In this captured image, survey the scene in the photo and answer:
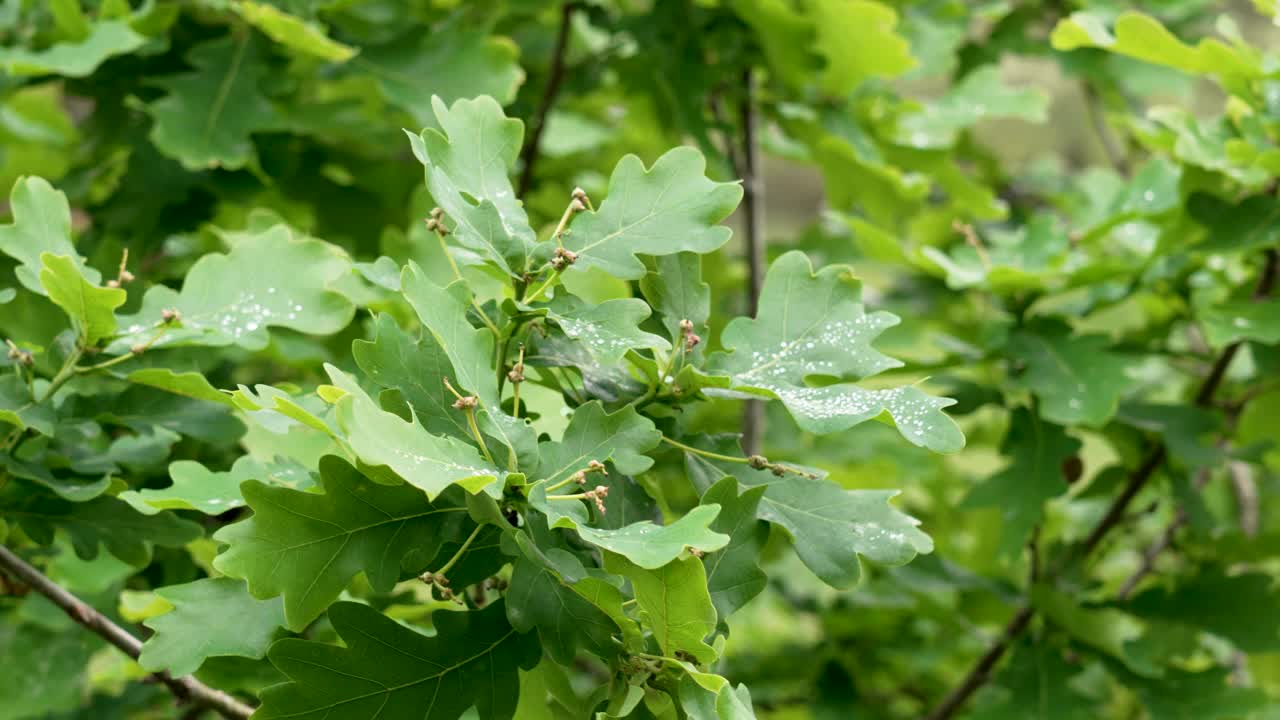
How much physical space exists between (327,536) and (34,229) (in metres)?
0.46

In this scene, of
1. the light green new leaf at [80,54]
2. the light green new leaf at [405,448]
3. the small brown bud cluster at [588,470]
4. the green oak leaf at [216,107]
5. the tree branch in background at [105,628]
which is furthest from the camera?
the green oak leaf at [216,107]

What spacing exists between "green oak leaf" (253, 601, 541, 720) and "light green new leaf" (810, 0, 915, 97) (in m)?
1.18

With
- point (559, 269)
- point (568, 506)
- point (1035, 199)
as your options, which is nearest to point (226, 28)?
point (559, 269)

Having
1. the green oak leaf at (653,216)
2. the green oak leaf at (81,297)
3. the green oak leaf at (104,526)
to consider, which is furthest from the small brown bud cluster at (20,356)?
the green oak leaf at (653,216)

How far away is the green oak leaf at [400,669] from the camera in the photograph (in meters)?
0.89

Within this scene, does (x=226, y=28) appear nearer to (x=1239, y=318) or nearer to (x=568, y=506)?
(x=568, y=506)

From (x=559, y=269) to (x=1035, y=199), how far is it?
2249 mm

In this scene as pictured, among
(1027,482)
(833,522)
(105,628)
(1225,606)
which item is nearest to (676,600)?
(833,522)

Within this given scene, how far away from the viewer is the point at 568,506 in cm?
88

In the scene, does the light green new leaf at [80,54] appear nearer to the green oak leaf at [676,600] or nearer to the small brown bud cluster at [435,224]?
the small brown bud cluster at [435,224]

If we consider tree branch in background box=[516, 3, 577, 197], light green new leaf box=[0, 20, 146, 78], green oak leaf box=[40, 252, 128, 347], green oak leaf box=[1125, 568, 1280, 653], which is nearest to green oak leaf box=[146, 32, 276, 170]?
light green new leaf box=[0, 20, 146, 78]

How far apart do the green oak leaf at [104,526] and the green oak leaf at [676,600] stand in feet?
1.77

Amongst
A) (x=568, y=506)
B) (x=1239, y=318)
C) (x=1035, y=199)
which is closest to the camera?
(x=568, y=506)

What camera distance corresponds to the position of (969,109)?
2.05m
